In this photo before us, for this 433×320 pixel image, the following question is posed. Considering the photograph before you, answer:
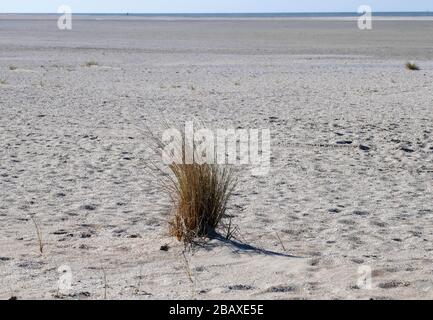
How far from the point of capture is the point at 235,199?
7117 mm

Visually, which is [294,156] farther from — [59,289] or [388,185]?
[59,289]

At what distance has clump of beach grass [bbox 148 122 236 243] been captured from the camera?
5.52m

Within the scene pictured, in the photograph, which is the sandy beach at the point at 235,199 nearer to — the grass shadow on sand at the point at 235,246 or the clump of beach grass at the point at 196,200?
the grass shadow on sand at the point at 235,246

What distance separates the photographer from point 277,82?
1969 centimetres

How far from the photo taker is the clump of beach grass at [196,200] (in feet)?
18.1

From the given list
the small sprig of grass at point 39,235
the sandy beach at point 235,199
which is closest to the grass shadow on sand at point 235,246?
the sandy beach at point 235,199

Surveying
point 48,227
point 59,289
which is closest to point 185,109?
point 48,227

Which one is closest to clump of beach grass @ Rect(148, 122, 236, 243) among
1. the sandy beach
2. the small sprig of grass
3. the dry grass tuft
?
the dry grass tuft

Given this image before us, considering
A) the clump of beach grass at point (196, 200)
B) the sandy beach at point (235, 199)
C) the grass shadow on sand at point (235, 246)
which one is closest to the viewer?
the sandy beach at point (235, 199)

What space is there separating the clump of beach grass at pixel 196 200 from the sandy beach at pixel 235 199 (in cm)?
14

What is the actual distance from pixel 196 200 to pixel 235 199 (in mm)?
1594

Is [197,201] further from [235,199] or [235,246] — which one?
[235,199]

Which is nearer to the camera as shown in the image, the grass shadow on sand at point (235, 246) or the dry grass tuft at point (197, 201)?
the grass shadow on sand at point (235, 246)

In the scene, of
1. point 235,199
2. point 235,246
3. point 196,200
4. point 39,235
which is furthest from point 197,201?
point 235,199
